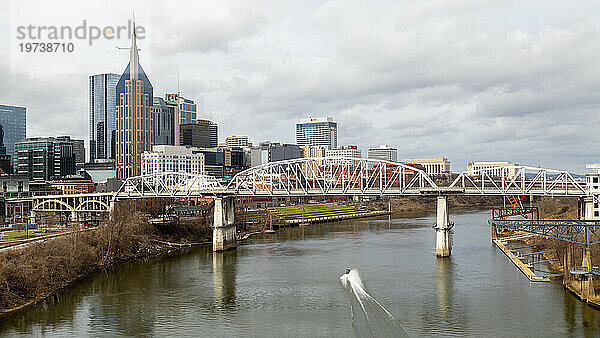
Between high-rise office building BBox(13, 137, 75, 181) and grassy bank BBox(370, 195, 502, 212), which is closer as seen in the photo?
grassy bank BBox(370, 195, 502, 212)

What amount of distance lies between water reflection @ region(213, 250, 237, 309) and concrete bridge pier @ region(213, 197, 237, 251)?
117 cm

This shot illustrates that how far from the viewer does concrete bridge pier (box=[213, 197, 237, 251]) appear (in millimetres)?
61812

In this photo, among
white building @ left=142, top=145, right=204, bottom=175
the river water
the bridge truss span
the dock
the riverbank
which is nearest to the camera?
the river water

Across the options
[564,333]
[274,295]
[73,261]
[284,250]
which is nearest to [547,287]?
[564,333]

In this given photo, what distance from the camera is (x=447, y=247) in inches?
2154

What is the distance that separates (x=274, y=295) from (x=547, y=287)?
1734cm

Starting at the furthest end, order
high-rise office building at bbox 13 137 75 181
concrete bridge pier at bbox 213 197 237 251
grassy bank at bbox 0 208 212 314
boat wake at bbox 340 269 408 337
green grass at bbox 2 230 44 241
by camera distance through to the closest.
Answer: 1. high-rise office building at bbox 13 137 75 181
2. concrete bridge pier at bbox 213 197 237 251
3. green grass at bbox 2 230 44 241
4. grassy bank at bbox 0 208 212 314
5. boat wake at bbox 340 269 408 337

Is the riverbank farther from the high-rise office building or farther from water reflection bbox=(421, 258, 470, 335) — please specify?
the high-rise office building

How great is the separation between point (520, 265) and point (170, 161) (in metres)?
135

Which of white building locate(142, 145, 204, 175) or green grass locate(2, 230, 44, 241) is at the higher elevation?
white building locate(142, 145, 204, 175)

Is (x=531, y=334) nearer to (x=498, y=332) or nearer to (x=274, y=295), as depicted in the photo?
(x=498, y=332)

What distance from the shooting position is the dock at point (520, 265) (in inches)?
1641

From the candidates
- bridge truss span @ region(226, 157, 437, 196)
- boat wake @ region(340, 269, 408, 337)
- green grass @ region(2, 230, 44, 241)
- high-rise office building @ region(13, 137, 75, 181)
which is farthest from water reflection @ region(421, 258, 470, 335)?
high-rise office building @ region(13, 137, 75, 181)

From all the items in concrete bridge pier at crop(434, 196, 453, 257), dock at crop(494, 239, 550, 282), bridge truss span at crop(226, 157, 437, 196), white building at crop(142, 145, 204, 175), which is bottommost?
dock at crop(494, 239, 550, 282)
